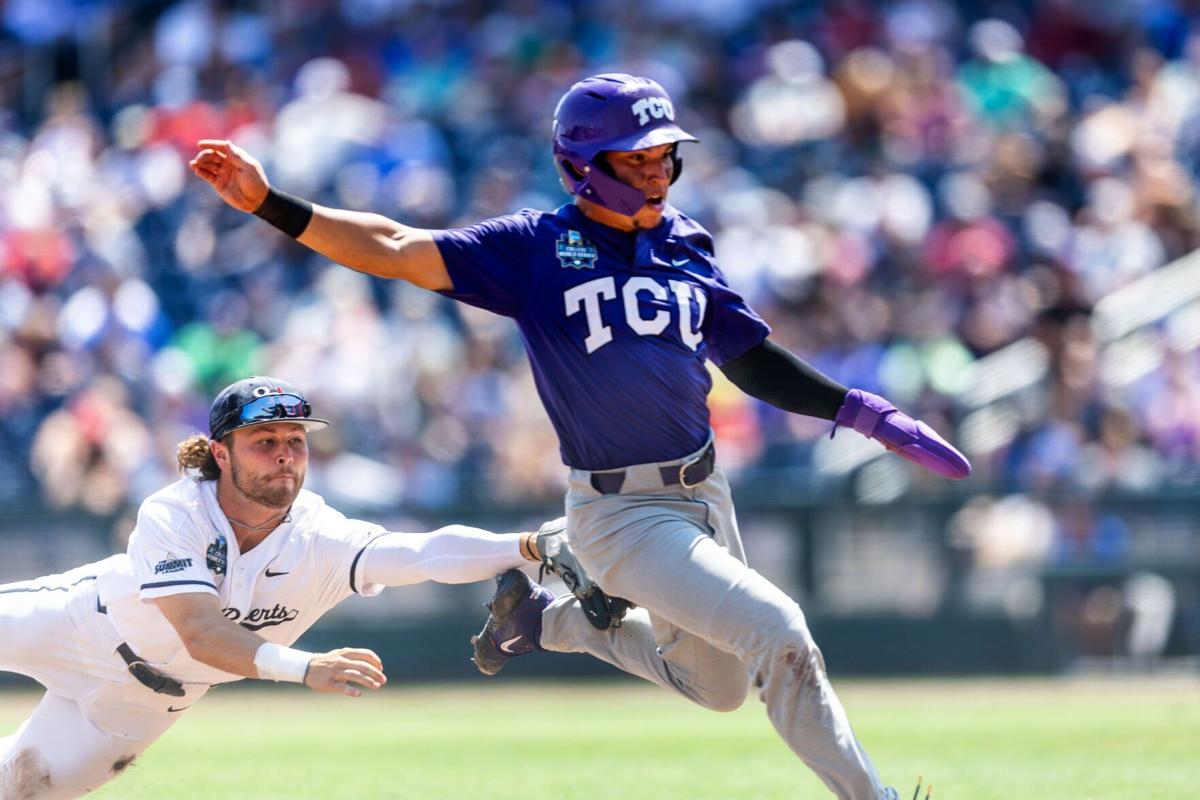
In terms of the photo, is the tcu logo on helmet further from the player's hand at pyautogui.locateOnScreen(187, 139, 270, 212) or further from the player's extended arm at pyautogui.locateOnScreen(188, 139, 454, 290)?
the player's hand at pyautogui.locateOnScreen(187, 139, 270, 212)

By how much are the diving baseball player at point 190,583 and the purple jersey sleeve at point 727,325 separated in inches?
38.1

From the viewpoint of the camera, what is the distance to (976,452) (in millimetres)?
13867

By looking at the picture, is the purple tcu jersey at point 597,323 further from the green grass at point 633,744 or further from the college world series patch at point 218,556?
the green grass at point 633,744

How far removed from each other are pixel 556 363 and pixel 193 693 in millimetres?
1928

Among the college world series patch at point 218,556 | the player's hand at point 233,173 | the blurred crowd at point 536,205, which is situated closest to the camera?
the player's hand at point 233,173

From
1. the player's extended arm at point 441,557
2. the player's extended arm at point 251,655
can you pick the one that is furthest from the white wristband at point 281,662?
the player's extended arm at point 441,557

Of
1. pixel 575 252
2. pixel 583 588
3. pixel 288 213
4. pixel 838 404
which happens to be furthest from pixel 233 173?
pixel 838 404

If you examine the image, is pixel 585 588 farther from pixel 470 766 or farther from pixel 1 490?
pixel 1 490

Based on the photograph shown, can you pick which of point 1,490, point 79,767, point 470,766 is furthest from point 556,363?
point 1,490

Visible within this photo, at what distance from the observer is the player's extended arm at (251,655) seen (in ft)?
18.5

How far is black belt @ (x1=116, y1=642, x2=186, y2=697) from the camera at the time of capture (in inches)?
257

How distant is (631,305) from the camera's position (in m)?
5.94

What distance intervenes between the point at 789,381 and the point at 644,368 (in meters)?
0.69

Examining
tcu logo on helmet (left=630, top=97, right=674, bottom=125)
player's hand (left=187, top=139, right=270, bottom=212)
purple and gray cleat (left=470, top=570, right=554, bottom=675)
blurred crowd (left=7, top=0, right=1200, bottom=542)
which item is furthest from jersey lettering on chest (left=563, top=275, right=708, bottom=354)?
blurred crowd (left=7, top=0, right=1200, bottom=542)
